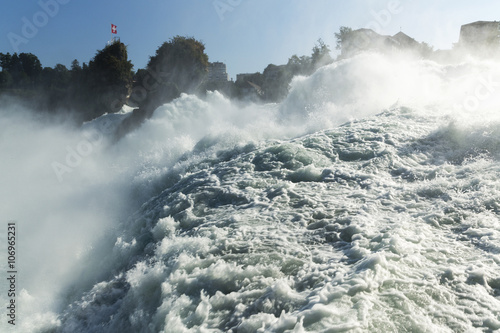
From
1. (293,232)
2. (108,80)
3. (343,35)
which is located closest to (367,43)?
(343,35)

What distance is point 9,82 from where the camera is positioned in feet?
155

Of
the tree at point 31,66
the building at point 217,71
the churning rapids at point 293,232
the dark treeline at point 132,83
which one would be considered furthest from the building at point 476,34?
the tree at point 31,66

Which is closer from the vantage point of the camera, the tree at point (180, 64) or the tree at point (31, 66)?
the tree at point (180, 64)

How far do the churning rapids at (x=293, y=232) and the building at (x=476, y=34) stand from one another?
42706 millimetres

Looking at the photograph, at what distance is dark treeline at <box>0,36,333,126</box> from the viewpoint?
30.2 meters

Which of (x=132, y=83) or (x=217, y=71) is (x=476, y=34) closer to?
(x=217, y=71)

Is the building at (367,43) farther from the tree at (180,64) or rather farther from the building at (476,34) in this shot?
the tree at (180,64)

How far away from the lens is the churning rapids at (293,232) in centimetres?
348

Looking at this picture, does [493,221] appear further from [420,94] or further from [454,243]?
[420,94]

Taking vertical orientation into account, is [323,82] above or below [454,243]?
above

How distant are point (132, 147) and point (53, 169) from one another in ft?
13.6

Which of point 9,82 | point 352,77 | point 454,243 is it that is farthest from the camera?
point 9,82

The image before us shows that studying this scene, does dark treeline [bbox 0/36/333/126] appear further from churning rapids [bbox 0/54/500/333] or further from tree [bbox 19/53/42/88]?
churning rapids [bbox 0/54/500/333]

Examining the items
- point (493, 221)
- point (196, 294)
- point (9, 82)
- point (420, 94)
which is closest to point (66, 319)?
point (196, 294)
